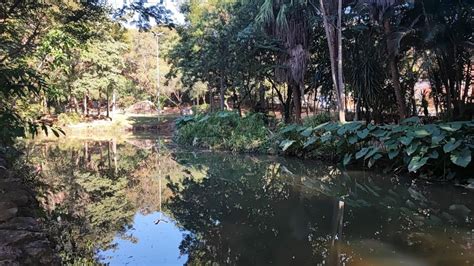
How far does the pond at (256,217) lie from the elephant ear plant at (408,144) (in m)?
0.48

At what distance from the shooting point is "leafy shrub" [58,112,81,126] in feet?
87.0

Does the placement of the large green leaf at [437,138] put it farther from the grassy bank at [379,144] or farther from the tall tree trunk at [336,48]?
the tall tree trunk at [336,48]

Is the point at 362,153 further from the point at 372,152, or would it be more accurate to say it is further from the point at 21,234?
the point at 21,234

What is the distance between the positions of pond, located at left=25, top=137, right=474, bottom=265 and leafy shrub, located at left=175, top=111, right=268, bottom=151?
3.68 m

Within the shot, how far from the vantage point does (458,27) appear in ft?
33.5

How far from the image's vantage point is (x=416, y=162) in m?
7.92

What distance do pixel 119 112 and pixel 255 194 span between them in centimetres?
3102

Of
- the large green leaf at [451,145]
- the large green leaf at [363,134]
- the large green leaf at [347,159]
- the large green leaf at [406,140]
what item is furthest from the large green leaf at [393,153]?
the large green leaf at [347,159]

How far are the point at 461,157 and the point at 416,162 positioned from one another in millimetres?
830

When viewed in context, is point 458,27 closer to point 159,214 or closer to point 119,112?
point 159,214

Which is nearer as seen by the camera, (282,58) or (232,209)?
(232,209)

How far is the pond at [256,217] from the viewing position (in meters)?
4.60

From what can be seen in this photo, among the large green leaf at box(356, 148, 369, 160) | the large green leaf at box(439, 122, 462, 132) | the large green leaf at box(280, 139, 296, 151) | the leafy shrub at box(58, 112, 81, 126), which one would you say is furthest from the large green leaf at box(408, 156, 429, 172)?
the leafy shrub at box(58, 112, 81, 126)

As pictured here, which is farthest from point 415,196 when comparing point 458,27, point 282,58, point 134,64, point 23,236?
point 134,64
